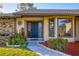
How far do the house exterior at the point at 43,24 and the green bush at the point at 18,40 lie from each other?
0.14 metres

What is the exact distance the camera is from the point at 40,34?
8.23 metres

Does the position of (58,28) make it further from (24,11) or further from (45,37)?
(24,11)

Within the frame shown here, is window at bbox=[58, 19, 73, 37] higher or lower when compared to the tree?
lower

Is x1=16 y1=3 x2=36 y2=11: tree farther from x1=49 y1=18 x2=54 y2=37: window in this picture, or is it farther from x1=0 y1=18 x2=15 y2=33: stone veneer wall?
x1=49 y1=18 x2=54 y2=37: window

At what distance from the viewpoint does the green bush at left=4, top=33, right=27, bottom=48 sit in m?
7.90

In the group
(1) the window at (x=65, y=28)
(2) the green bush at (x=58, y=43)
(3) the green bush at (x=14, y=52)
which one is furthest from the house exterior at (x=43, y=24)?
(3) the green bush at (x=14, y=52)

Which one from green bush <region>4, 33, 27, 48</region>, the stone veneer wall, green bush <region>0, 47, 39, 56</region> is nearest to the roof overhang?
the stone veneer wall

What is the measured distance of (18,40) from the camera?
7879 mm

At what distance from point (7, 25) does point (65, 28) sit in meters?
1.83

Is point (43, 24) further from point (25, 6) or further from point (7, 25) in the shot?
point (7, 25)

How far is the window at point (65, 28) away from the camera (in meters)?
8.39

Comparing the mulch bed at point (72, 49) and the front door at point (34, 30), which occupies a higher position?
the front door at point (34, 30)

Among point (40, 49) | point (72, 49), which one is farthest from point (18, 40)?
point (72, 49)

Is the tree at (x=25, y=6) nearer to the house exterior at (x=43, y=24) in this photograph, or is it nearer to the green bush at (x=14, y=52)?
the house exterior at (x=43, y=24)
